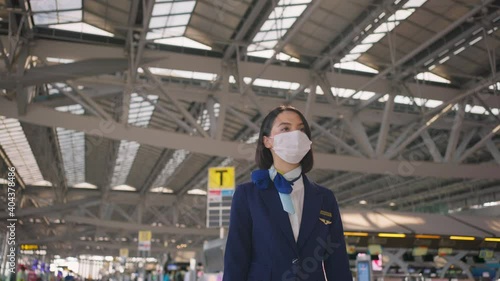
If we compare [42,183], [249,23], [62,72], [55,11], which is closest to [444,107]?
[249,23]

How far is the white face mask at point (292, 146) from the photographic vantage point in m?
2.40

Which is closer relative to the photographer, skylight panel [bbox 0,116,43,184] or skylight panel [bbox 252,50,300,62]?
skylight panel [bbox 252,50,300,62]

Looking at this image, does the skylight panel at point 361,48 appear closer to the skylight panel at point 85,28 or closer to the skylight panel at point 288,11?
the skylight panel at point 288,11

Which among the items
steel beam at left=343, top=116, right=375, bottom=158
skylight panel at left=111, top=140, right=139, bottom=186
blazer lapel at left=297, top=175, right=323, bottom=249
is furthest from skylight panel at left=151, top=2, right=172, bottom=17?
skylight panel at left=111, top=140, right=139, bottom=186

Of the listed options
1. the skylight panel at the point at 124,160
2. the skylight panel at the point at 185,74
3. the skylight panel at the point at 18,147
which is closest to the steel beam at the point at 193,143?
the skylight panel at the point at 185,74

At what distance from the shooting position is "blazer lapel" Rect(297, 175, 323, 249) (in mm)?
2293

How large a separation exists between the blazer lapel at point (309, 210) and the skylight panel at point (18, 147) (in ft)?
85.5

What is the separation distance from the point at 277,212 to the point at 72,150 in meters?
35.2

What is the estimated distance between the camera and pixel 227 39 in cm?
1745

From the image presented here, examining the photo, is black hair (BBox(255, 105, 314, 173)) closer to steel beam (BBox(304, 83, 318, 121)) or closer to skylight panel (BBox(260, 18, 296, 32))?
skylight panel (BBox(260, 18, 296, 32))

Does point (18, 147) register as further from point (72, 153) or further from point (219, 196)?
point (219, 196)

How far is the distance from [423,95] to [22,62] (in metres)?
13.5

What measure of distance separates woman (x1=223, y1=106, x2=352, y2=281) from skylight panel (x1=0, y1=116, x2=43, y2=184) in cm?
2597

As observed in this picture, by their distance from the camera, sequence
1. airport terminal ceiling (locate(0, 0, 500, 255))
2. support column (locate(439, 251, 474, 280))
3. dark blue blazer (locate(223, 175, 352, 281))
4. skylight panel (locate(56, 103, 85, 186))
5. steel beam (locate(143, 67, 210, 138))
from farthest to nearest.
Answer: skylight panel (locate(56, 103, 85, 186)) → support column (locate(439, 251, 474, 280)) → steel beam (locate(143, 67, 210, 138)) → airport terminal ceiling (locate(0, 0, 500, 255)) → dark blue blazer (locate(223, 175, 352, 281))
